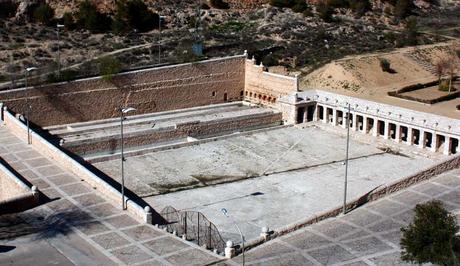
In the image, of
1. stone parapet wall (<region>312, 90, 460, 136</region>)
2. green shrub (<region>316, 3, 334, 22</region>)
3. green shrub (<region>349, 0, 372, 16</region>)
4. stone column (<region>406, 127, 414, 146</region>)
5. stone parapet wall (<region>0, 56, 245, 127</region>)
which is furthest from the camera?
green shrub (<region>349, 0, 372, 16</region>)

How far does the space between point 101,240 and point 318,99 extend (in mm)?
30696

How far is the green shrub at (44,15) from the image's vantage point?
76.9 meters

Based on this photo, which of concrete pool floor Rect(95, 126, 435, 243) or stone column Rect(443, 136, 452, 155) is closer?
concrete pool floor Rect(95, 126, 435, 243)

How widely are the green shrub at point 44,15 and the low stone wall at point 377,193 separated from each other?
48442 millimetres

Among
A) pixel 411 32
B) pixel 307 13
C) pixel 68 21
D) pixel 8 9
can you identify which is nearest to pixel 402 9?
pixel 411 32

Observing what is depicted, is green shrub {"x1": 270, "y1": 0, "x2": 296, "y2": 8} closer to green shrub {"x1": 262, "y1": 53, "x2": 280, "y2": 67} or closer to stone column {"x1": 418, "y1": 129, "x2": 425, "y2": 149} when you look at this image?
green shrub {"x1": 262, "y1": 53, "x2": 280, "y2": 67}

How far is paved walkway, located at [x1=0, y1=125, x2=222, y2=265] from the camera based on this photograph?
31.0m

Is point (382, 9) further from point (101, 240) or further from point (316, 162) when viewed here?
point (101, 240)

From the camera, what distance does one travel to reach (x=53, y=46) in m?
69.5

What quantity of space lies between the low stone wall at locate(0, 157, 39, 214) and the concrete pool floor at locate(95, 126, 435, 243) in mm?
6982

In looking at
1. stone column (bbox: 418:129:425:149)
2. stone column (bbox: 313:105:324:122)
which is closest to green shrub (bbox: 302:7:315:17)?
stone column (bbox: 313:105:324:122)

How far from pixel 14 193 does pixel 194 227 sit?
10004 millimetres

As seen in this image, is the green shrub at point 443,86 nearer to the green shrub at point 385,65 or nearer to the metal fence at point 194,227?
Answer: the green shrub at point 385,65

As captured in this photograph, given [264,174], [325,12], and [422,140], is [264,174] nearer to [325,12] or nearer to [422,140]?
[422,140]
